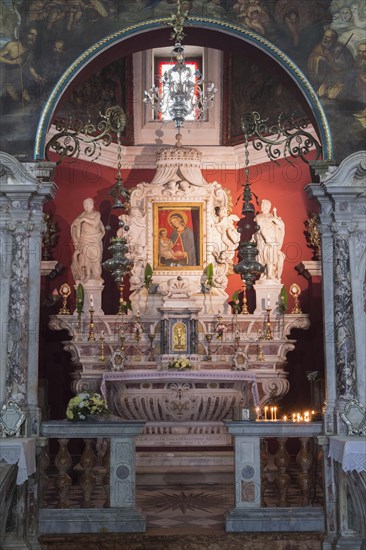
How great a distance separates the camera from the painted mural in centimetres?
933

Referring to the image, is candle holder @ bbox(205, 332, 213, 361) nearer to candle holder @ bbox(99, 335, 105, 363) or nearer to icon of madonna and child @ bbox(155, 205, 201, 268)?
icon of madonna and child @ bbox(155, 205, 201, 268)

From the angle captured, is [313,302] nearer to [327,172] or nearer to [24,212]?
[327,172]

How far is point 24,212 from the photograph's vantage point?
9.04m

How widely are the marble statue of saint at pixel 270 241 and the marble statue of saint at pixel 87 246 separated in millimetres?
2369

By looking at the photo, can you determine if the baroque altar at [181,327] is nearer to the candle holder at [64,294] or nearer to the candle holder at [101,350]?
the candle holder at [101,350]

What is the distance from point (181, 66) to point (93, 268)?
5437mm

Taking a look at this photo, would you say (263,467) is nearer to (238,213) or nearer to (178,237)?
(178,237)

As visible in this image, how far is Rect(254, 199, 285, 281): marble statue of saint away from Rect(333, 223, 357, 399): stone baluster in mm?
3737

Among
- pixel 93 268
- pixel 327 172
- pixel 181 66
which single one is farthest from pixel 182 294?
pixel 181 66

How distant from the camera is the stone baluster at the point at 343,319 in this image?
886 centimetres

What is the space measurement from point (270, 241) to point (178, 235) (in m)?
1.42

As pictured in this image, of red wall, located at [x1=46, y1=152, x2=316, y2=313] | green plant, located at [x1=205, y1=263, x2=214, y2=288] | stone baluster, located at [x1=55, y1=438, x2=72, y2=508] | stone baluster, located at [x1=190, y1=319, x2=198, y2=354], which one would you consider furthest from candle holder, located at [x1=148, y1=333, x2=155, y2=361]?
stone baluster, located at [x1=55, y1=438, x2=72, y2=508]

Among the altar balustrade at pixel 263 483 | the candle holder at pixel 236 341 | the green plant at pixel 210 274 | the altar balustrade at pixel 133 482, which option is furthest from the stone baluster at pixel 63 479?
the green plant at pixel 210 274

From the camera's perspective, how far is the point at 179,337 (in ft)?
40.4
